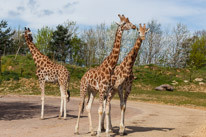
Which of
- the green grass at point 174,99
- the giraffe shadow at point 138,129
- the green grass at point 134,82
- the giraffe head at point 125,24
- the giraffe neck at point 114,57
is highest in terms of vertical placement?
the giraffe head at point 125,24

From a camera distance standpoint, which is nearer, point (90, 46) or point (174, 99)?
point (174, 99)

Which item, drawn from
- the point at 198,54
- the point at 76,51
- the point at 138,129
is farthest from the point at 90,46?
the point at 138,129

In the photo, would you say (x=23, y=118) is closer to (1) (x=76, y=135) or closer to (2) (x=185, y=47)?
(1) (x=76, y=135)

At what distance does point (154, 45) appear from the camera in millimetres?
67750

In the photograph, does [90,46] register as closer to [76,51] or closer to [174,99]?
[76,51]

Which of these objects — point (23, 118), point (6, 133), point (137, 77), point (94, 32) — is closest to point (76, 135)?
point (6, 133)

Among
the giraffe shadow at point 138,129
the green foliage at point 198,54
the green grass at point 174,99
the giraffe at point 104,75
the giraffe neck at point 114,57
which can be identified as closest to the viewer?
the giraffe at point 104,75

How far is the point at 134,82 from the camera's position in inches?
1663

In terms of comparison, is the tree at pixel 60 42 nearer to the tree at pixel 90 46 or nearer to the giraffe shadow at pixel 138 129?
the tree at pixel 90 46

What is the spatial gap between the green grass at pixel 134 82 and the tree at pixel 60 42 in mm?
12253

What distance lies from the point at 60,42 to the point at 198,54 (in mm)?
31951

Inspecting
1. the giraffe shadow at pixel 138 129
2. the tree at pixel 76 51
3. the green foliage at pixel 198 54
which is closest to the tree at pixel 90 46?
the tree at pixel 76 51

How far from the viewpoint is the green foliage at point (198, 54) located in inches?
2665

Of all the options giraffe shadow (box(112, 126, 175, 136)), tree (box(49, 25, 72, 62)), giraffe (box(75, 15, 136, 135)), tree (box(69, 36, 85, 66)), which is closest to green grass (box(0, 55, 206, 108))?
tree (box(49, 25, 72, 62))
